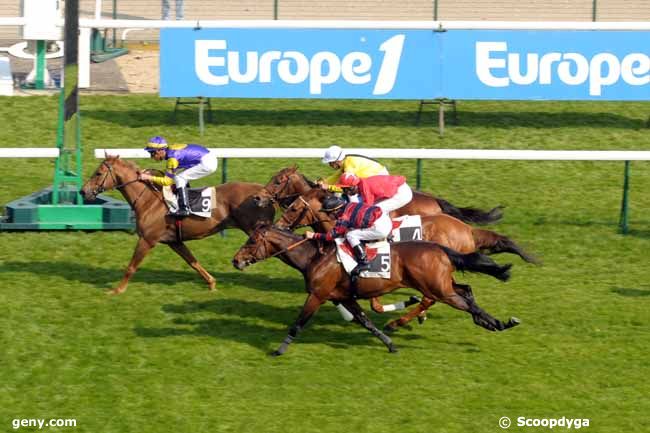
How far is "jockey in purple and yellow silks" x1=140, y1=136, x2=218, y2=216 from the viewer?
12.8m

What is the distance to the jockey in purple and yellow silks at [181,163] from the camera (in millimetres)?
12820

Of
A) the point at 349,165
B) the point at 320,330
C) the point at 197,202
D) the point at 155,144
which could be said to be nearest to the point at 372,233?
the point at 320,330

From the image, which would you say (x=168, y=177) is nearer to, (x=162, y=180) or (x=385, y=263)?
(x=162, y=180)

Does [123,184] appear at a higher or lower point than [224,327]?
higher

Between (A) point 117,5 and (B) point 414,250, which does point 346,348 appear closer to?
(B) point 414,250

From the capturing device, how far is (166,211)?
42.5 feet

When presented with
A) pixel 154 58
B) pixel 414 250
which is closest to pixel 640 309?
pixel 414 250

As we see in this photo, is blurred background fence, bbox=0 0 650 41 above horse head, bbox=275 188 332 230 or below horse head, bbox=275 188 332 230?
above

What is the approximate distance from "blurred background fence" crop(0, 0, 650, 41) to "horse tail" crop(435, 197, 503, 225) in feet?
38.9

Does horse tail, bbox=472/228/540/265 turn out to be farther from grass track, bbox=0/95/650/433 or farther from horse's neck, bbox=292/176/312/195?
horse's neck, bbox=292/176/312/195

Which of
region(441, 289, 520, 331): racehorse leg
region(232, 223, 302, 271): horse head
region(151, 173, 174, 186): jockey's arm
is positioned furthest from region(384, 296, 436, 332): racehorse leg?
region(151, 173, 174, 186): jockey's arm

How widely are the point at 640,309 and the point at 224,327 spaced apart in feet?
14.3

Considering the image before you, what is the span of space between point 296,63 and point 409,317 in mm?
6829

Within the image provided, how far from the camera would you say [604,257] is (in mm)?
14305
